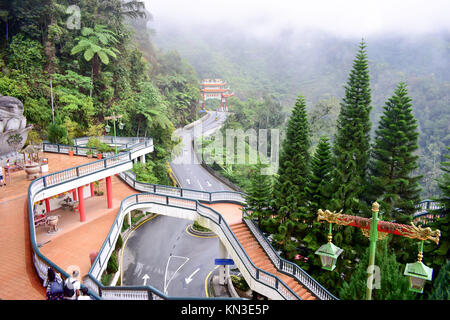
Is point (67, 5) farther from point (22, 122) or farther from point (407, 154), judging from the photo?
point (407, 154)

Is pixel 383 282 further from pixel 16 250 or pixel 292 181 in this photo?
pixel 16 250

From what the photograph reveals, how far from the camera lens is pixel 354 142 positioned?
1430 cm

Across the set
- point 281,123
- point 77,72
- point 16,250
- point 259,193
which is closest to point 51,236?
point 16,250

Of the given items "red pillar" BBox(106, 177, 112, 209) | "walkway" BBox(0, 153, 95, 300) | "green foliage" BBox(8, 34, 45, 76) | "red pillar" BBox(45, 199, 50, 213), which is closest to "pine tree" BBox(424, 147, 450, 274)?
"walkway" BBox(0, 153, 95, 300)

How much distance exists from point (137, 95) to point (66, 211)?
16588 mm

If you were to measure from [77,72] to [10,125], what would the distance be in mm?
12956

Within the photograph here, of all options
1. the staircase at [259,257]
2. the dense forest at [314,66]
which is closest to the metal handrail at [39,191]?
the staircase at [259,257]

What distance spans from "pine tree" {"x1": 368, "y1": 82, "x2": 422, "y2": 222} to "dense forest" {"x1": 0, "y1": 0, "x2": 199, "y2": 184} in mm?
17369

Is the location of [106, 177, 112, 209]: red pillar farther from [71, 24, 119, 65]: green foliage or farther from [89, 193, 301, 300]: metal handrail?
[71, 24, 119, 65]: green foliage

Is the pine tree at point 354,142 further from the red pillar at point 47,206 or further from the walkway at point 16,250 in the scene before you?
the red pillar at point 47,206

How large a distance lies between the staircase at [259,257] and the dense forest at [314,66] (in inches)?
1401

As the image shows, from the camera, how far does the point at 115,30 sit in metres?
32.3

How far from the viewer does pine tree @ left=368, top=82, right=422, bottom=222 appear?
1319 cm

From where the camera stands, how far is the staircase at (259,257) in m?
13.0
